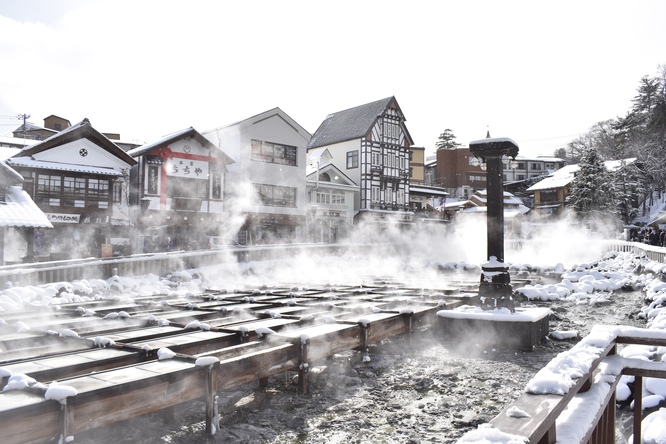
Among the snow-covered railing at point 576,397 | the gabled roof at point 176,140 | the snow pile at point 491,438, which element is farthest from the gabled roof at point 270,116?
the snow pile at point 491,438

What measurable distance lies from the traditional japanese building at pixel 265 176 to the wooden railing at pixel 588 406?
29926 millimetres

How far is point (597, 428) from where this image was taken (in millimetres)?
2811

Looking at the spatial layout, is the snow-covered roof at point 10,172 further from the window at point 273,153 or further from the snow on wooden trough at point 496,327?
the snow on wooden trough at point 496,327

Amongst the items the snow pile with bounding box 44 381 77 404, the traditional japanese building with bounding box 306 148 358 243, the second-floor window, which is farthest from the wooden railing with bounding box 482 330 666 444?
the traditional japanese building with bounding box 306 148 358 243

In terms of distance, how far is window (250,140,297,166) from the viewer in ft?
109

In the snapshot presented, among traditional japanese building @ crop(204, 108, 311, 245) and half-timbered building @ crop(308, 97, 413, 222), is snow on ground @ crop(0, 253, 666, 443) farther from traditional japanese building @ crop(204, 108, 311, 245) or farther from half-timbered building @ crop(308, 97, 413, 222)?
half-timbered building @ crop(308, 97, 413, 222)

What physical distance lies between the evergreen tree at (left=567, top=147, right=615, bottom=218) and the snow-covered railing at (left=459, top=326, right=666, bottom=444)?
136 feet

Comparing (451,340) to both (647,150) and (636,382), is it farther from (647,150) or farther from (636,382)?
(647,150)

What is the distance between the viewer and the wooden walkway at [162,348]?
3980mm

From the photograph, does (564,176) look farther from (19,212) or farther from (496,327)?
(19,212)

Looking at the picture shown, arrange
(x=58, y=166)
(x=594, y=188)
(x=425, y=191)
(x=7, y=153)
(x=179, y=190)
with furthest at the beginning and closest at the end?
(x=425, y=191)
(x=594, y=188)
(x=179, y=190)
(x=7, y=153)
(x=58, y=166)

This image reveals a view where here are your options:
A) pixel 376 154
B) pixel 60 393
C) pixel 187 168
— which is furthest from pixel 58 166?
pixel 60 393

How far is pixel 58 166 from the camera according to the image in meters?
26.2

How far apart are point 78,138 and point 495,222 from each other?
25.5m
